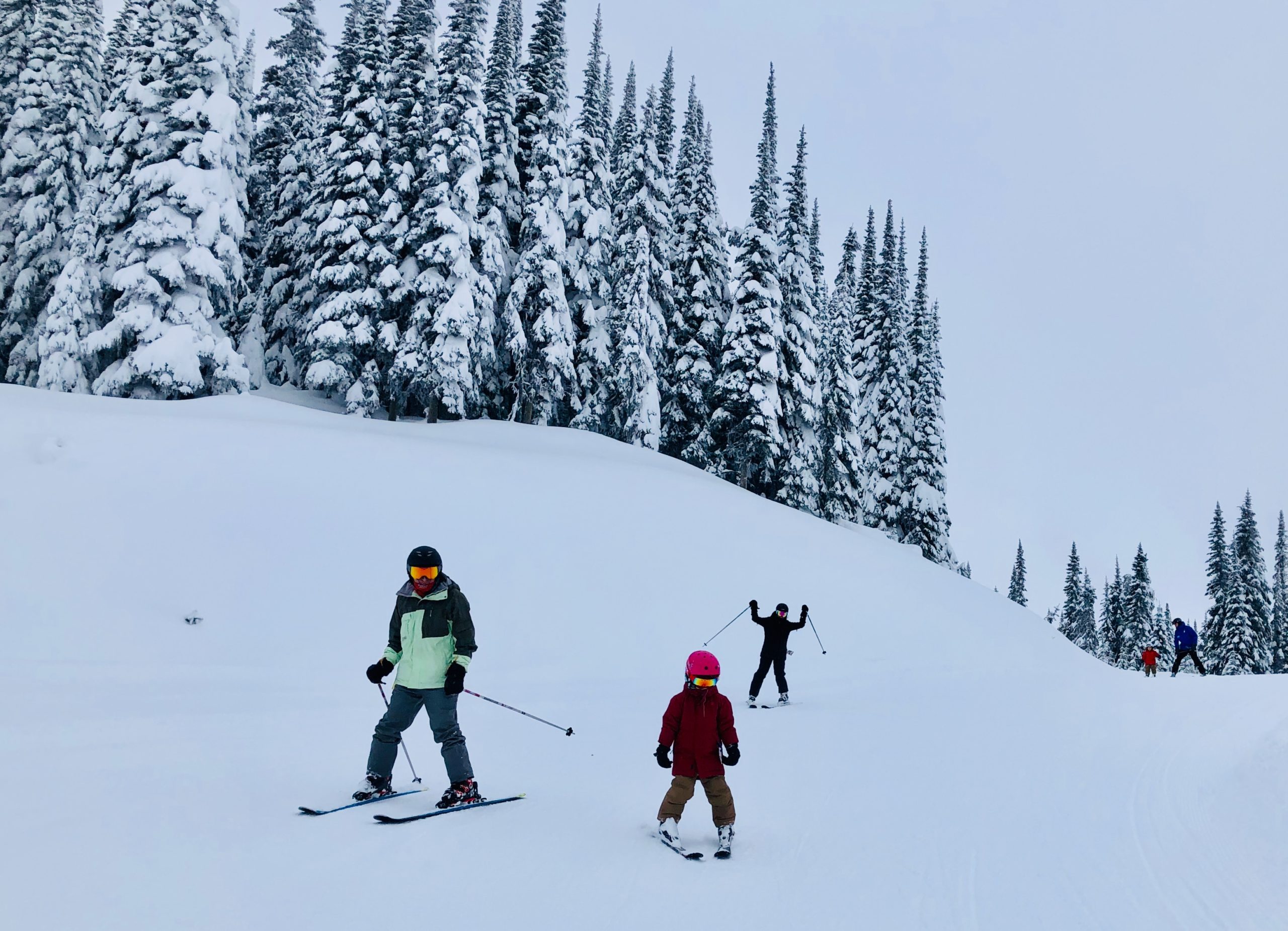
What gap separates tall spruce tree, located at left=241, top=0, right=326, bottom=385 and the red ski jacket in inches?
1145

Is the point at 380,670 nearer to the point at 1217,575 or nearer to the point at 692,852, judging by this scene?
the point at 692,852

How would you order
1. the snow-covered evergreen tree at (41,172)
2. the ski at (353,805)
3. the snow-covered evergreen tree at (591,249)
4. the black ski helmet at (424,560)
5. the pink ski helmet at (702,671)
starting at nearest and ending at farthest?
the ski at (353,805) < the pink ski helmet at (702,671) < the black ski helmet at (424,560) < the snow-covered evergreen tree at (41,172) < the snow-covered evergreen tree at (591,249)

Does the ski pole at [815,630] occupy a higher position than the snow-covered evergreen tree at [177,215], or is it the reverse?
the snow-covered evergreen tree at [177,215]

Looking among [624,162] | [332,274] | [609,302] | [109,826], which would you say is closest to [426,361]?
[332,274]

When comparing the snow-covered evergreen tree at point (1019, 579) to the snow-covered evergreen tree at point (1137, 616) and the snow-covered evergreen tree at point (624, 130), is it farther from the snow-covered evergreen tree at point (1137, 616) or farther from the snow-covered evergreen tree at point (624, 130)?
the snow-covered evergreen tree at point (624, 130)

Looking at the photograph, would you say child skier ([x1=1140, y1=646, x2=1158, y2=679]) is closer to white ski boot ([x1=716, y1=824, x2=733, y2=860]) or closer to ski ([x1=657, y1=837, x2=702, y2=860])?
white ski boot ([x1=716, y1=824, x2=733, y2=860])

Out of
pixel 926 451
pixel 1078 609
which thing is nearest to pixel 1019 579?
pixel 1078 609

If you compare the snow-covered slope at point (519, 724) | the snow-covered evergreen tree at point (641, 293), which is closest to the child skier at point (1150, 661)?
the snow-covered slope at point (519, 724)

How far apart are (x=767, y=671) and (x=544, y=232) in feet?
69.3

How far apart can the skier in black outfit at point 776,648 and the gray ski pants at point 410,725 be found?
7.28m

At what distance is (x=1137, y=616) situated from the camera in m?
64.4

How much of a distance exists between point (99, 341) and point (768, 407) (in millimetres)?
21596

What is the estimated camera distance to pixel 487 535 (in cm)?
1709

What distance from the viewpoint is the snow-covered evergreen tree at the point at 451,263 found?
2816 cm
